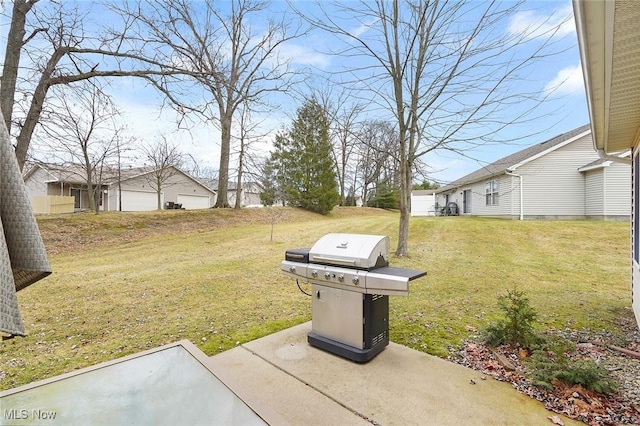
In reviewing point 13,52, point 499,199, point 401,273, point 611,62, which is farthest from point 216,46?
point 499,199

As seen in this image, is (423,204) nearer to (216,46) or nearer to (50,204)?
(216,46)

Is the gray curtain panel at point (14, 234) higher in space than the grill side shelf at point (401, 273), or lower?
higher

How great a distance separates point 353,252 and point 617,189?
48.6 feet

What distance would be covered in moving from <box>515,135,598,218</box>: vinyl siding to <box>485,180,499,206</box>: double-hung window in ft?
6.22

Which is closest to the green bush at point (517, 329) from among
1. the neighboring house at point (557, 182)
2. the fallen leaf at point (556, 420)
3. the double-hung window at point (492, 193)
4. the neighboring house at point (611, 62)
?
the fallen leaf at point (556, 420)

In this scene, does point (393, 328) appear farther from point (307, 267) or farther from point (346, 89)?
point (346, 89)

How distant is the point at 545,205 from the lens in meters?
14.1

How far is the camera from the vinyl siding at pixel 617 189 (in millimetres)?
12148

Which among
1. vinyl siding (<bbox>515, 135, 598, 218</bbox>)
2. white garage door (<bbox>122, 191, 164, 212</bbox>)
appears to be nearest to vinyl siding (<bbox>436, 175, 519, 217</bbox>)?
vinyl siding (<bbox>515, 135, 598, 218</bbox>)

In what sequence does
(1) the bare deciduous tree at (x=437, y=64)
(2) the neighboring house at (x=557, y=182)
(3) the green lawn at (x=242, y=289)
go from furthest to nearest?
(2) the neighboring house at (x=557, y=182) < (1) the bare deciduous tree at (x=437, y=64) < (3) the green lawn at (x=242, y=289)

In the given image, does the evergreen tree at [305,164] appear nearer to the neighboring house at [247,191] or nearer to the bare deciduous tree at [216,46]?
the neighboring house at [247,191]

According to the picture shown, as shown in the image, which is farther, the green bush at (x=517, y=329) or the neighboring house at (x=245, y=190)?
the neighboring house at (x=245, y=190)

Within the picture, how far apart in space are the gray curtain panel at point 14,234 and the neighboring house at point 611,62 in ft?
7.61

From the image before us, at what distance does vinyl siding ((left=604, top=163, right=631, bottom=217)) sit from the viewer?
12.1 meters
